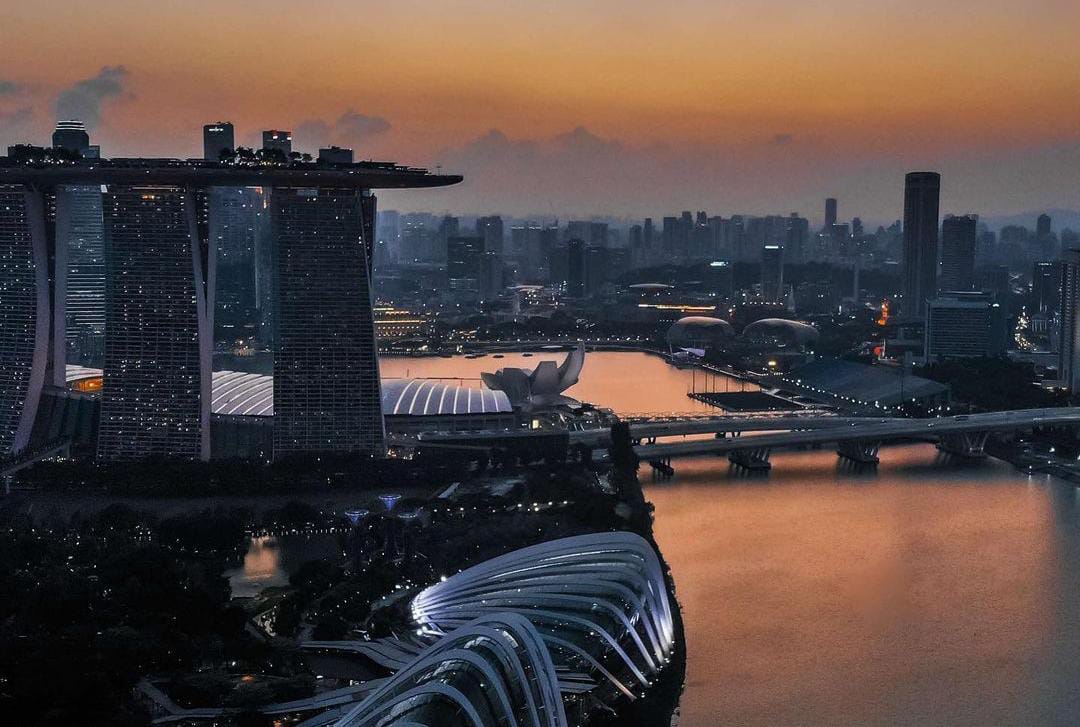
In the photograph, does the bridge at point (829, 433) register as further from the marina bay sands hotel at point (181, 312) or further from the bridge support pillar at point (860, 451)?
the marina bay sands hotel at point (181, 312)

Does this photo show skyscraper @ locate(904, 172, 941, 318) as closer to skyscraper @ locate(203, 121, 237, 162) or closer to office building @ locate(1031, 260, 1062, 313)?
office building @ locate(1031, 260, 1062, 313)

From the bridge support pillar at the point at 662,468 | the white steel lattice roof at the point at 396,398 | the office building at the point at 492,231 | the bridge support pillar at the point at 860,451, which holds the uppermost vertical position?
the office building at the point at 492,231

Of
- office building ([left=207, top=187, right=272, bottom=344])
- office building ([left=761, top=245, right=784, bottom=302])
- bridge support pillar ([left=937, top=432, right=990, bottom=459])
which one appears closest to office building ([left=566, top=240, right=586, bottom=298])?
office building ([left=761, top=245, right=784, bottom=302])

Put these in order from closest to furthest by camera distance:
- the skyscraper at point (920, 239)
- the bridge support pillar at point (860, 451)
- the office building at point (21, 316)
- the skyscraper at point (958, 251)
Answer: the office building at point (21, 316), the bridge support pillar at point (860, 451), the skyscraper at point (920, 239), the skyscraper at point (958, 251)

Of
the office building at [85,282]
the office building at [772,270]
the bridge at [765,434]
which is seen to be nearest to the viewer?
the bridge at [765,434]

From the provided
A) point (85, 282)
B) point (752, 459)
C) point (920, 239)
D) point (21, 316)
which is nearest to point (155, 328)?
point (21, 316)

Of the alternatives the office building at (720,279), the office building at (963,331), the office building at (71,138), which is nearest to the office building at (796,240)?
the office building at (720,279)
